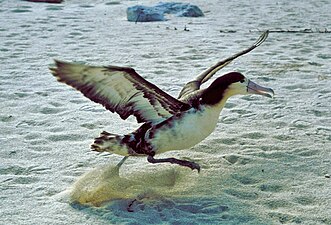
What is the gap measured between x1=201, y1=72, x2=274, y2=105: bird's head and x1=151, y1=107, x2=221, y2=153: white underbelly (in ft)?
0.21

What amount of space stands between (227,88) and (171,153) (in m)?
0.84

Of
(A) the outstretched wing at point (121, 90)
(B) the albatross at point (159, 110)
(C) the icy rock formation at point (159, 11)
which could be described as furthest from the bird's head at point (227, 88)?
(C) the icy rock formation at point (159, 11)

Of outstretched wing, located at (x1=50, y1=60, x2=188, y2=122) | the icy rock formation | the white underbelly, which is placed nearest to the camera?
outstretched wing, located at (x1=50, y1=60, x2=188, y2=122)

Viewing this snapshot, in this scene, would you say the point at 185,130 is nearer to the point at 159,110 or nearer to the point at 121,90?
the point at 159,110

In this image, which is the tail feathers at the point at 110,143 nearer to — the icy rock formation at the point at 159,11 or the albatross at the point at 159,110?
the albatross at the point at 159,110

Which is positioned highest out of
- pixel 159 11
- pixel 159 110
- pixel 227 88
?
pixel 227 88

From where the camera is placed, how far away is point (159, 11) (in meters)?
9.82

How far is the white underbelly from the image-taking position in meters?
→ 3.27

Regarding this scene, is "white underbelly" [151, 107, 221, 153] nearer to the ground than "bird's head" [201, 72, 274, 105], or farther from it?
nearer to the ground

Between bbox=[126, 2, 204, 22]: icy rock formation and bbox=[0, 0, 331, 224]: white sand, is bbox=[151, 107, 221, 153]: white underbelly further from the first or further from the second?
bbox=[126, 2, 204, 22]: icy rock formation

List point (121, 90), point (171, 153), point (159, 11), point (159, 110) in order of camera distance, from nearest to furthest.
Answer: point (121, 90), point (159, 110), point (171, 153), point (159, 11)

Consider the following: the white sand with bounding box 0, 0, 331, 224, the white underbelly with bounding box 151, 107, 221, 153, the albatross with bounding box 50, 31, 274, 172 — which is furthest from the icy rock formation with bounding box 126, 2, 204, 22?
the white underbelly with bounding box 151, 107, 221, 153

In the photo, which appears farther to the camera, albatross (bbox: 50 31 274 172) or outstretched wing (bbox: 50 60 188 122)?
albatross (bbox: 50 31 274 172)

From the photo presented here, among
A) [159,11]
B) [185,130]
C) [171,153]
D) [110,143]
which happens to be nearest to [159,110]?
[185,130]
